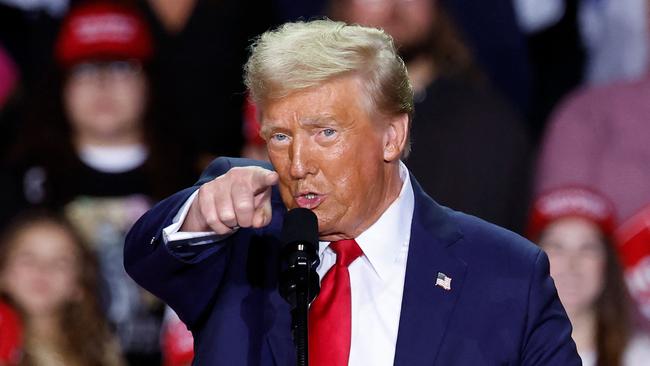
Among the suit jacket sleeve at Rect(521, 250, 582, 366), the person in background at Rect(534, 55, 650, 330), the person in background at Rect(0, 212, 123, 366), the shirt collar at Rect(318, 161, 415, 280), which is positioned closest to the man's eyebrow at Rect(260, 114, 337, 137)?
the shirt collar at Rect(318, 161, 415, 280)

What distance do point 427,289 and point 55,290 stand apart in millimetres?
1996

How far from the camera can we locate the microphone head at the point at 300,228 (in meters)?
1.70

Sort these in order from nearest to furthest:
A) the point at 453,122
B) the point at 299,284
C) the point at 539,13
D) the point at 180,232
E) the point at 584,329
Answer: the point at 299,284
the point at 180,232
the point at 584,329
the point at 453,122
the point at 539,13

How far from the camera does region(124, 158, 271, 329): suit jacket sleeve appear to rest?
1.92 meters

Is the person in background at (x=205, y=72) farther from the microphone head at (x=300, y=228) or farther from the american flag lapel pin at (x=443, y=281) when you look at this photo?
the microphone head at (x=300, y=228)

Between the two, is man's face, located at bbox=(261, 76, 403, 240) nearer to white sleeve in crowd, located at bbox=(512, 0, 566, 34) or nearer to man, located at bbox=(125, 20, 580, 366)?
man, located at bbox=(125, 20, 580, 366)

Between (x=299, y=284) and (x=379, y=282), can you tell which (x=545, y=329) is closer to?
(x=379, y=282)

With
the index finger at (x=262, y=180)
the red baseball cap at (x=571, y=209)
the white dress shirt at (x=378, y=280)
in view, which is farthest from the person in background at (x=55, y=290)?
the index finger at (x=262, y=180)

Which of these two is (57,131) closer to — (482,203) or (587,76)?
(482,203)

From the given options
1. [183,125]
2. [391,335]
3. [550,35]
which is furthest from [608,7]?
[391,335]

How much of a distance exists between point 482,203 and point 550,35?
792mm

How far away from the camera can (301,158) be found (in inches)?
75.0

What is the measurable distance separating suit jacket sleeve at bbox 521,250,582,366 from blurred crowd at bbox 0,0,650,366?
1645mm

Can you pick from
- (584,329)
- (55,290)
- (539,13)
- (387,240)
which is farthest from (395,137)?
(539,13)
